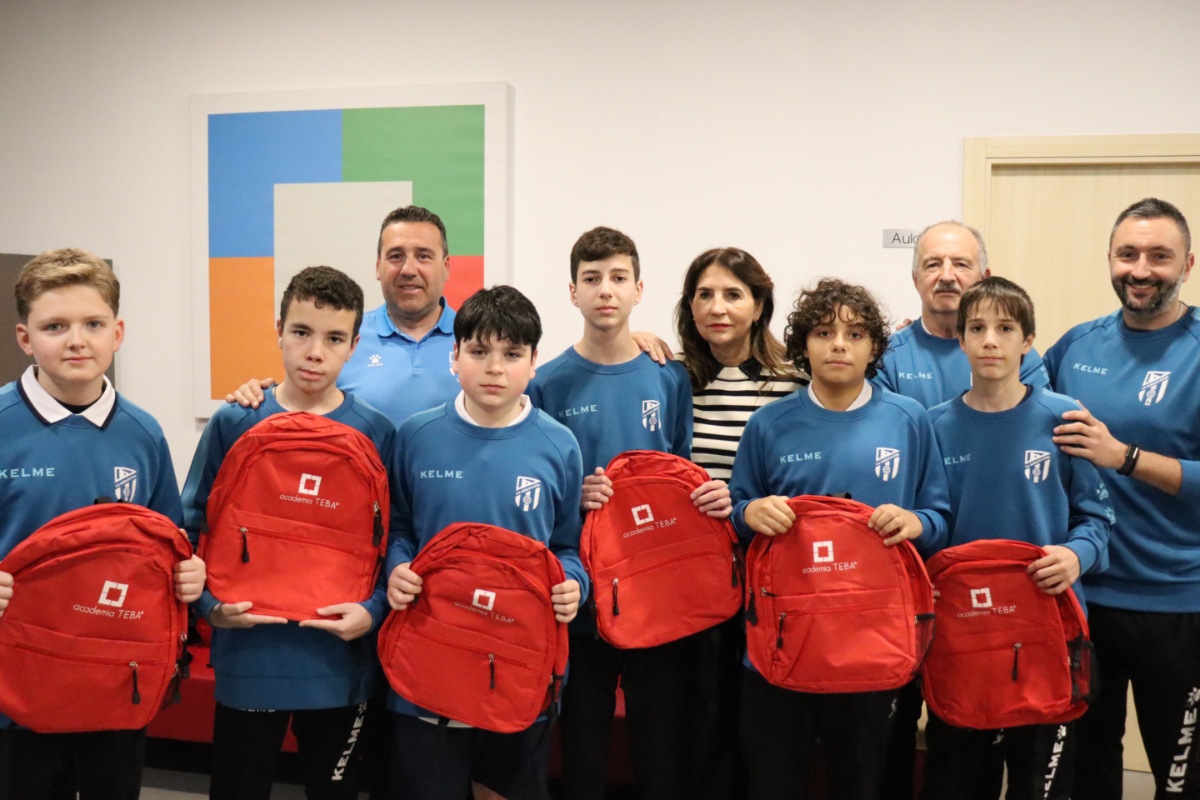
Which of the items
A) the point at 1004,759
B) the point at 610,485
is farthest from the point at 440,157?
the point at 1004,759

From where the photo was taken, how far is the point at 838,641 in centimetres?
215

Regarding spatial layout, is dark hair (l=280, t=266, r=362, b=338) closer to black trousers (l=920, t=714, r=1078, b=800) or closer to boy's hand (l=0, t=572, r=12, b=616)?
boy's hand (l=0, t=572, r=12, b=616)

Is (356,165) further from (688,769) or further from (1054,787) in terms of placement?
(1054,787)

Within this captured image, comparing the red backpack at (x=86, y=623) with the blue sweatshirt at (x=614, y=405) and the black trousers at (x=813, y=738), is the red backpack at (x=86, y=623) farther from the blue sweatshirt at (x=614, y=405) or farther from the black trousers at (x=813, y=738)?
the black trousers at (x=813, y=738)

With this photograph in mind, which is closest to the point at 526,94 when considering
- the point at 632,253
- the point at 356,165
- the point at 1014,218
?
the point at 356,165

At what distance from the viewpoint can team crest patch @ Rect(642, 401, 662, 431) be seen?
2.54m

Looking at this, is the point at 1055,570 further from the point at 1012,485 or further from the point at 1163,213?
the point at 1163,213

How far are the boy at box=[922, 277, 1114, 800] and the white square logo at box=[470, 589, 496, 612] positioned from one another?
1.28m

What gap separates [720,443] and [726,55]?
2.19 metres

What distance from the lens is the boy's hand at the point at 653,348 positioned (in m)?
2.62

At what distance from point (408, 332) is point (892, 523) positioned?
1.67 metres

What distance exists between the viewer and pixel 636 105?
13.4 feet

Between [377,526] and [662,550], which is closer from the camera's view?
[377,526]

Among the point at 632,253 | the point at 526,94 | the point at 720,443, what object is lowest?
the point at 720,443
